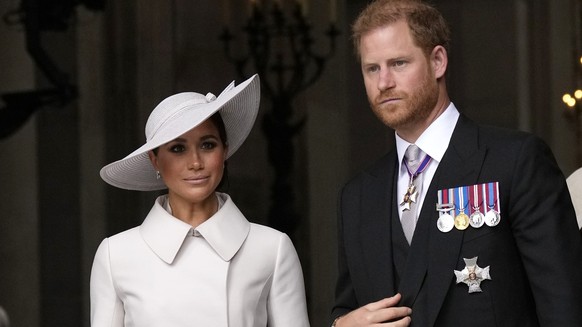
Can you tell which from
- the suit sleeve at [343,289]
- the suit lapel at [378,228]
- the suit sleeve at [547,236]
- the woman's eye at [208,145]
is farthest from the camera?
the woman's eye at [208,145]

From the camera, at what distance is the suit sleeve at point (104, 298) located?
3783mm

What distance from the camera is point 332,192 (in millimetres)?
6297

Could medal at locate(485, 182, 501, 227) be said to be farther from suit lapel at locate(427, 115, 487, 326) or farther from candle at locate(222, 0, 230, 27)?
candle at locate(222, 0, 230, 27)

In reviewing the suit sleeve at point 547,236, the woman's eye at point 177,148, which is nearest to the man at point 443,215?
the suit sleeve at point 547,236

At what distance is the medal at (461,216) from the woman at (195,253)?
25.4 inches

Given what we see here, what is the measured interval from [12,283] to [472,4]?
8.36 feet

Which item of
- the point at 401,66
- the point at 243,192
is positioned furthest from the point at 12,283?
the point at 401,66

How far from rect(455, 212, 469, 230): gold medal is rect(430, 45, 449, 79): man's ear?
378 millimetres

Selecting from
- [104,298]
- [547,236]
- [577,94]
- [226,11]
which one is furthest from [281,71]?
[547,236]

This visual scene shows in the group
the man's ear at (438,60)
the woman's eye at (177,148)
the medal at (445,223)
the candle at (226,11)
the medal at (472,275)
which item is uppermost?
the candle at (226,11)

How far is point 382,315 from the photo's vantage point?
3.37 m

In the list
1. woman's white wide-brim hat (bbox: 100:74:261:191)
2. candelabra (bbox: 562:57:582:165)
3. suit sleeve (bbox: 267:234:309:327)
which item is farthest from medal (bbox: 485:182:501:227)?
candelabra (bbox: 562:57:582:165)

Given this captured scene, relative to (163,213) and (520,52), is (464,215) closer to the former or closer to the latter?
(163,213)

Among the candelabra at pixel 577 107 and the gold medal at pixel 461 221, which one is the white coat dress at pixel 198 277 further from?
the candelabra at pixel 577 107
